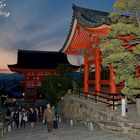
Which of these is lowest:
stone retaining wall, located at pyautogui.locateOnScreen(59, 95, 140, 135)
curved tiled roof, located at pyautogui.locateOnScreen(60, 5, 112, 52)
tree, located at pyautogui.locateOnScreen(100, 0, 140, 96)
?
stone retaining wall, located at pyautogui.locateOnScreen(59, 95, 140, 135)

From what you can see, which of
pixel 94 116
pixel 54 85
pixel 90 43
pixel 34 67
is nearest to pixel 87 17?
pixel 90 43

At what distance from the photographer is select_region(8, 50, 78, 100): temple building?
48.3 metres

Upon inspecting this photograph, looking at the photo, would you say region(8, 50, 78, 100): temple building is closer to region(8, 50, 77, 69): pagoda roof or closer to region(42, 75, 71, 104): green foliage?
region(8, 50, 77, 69): pagoda roof

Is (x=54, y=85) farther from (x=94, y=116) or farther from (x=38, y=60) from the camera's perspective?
(x=38, y=60)

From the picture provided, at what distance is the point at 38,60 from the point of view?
5344cm

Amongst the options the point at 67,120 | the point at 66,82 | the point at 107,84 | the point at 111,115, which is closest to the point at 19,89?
the point at 66,82

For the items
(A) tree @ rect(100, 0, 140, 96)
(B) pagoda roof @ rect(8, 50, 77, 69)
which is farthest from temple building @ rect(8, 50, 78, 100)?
(A) tree @ rect(100, 0, 140, 96)

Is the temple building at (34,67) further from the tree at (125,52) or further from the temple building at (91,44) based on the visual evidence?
the tree at (125,52)

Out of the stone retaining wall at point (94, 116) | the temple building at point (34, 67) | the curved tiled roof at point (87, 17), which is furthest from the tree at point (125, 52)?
the temple building at point (34, 67)

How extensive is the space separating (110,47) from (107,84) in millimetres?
7537

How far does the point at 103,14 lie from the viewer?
26953 mm

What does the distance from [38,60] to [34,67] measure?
15.2 feet

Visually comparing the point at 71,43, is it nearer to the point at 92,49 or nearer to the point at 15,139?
the point at 92,49

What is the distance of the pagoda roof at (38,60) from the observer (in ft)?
163
